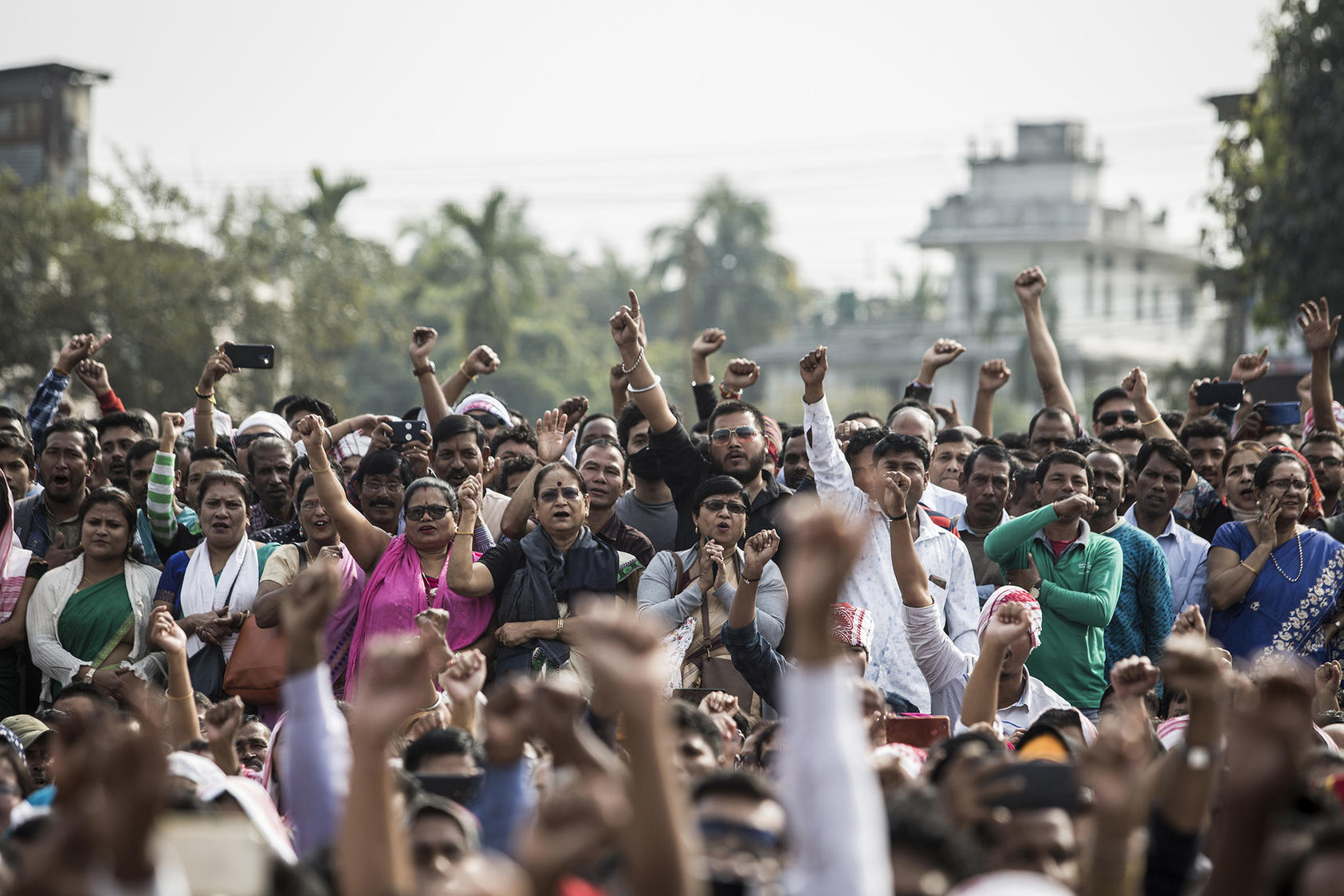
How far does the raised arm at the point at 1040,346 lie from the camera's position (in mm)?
9359

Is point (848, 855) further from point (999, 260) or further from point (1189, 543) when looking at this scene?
point (999, 260)

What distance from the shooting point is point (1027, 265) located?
61.2 metres

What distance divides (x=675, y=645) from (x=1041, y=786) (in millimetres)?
2754

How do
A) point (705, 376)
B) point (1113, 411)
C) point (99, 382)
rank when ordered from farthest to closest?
1. point (1113, 411)
2. point (99, 382)
3. point (705, 376)

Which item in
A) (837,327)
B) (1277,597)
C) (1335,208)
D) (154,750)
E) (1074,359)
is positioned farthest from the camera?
(837,327)

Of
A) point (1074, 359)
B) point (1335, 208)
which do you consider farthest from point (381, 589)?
point (1074, 359)

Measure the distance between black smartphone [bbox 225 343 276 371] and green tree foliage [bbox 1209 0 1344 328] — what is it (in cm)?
1136

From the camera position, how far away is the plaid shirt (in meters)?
9.37

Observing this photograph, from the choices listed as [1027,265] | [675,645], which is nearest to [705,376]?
[675,645]

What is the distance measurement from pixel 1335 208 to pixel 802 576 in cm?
1434

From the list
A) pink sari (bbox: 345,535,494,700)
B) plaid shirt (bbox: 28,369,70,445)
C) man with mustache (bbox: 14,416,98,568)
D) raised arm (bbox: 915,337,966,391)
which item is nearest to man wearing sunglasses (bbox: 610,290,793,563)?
pink sari (bbox: 345,535,494,700)

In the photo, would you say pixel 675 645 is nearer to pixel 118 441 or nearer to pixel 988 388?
pixel 988 388

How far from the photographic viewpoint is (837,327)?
60281 mm

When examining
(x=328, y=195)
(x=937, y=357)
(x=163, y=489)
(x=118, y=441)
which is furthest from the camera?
(x=328, y=195)
